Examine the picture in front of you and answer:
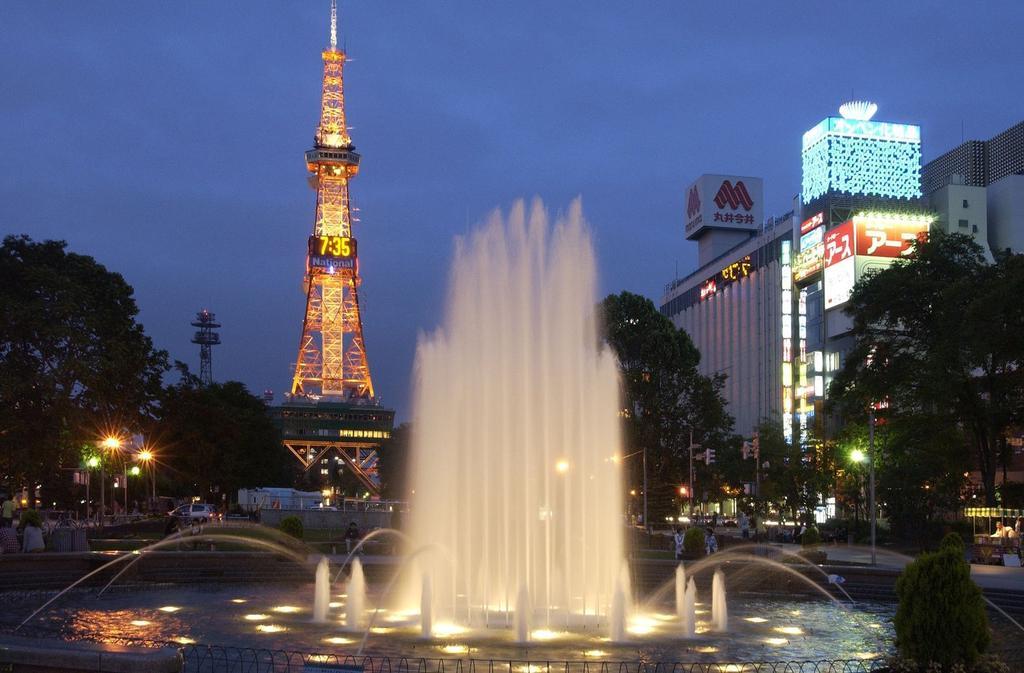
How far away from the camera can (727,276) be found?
366 feet

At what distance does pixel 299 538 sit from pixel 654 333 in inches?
973

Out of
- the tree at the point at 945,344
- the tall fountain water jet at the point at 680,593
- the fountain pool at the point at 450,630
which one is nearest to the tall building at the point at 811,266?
the tree at the point at 945,344

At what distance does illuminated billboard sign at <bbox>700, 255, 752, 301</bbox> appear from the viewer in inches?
4230

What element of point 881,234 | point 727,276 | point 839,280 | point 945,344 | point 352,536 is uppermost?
point 727,276

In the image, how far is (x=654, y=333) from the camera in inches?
2149

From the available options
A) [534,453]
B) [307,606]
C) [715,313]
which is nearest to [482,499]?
[534,453]

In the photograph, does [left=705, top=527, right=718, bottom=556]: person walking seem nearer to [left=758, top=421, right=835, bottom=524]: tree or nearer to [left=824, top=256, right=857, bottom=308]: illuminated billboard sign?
[left=758, top=421, right=835, bottom=524]: tree

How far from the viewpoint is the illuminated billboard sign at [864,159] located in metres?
98.2

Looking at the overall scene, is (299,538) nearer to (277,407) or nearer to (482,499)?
(482,499)

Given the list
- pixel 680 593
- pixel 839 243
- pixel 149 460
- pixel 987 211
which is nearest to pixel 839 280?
pixel 839 243

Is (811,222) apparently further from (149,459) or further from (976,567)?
(976,567)

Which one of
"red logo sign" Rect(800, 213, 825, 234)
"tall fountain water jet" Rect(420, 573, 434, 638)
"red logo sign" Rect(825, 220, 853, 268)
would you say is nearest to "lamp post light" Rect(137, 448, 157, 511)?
"tall fountain water jet" Rect(420, 573, 434, 638)

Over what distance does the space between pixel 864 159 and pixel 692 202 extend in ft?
90.9

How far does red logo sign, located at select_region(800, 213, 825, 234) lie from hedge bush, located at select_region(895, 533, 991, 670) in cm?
8287
